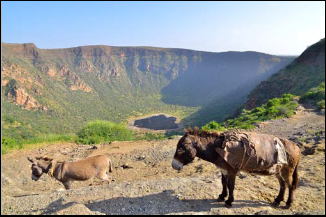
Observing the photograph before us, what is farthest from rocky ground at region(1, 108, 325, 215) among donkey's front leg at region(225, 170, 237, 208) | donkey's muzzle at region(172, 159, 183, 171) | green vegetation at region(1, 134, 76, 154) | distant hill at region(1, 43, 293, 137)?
distant hill at region(1, 43, 293, 137)

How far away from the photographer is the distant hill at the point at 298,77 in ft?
93.8

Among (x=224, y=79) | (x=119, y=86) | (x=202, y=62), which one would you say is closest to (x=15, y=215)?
(x=119, y=86)

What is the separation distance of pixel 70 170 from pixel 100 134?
11.5m

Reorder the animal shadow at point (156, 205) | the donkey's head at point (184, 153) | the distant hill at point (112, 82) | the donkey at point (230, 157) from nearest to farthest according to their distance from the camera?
the donkey at point (230, 157), the donkey's head at point (184, 153), the animal shadow at point (156, 205), the distant hill at point (112, 82)

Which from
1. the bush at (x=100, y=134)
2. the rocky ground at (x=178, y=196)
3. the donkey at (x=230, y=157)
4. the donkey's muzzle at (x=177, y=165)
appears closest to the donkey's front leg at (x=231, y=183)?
the donkey at (x=230, y=157)

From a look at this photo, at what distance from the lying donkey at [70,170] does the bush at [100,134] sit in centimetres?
897

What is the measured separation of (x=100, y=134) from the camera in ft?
55.9

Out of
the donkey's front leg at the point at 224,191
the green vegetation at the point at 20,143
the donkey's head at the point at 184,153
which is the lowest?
the green vegetation at the point at 20,143

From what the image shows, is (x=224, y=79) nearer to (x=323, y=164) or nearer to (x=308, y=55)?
(x=308, y=55)

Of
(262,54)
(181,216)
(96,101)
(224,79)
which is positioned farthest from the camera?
(224,79)

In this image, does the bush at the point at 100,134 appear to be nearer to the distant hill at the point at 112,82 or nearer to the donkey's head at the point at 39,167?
the donkey's head at the point at 39,167

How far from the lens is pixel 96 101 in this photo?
71875 mm

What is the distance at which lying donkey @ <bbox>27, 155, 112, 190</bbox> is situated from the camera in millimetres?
5844

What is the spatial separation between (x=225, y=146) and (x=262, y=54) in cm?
11573
